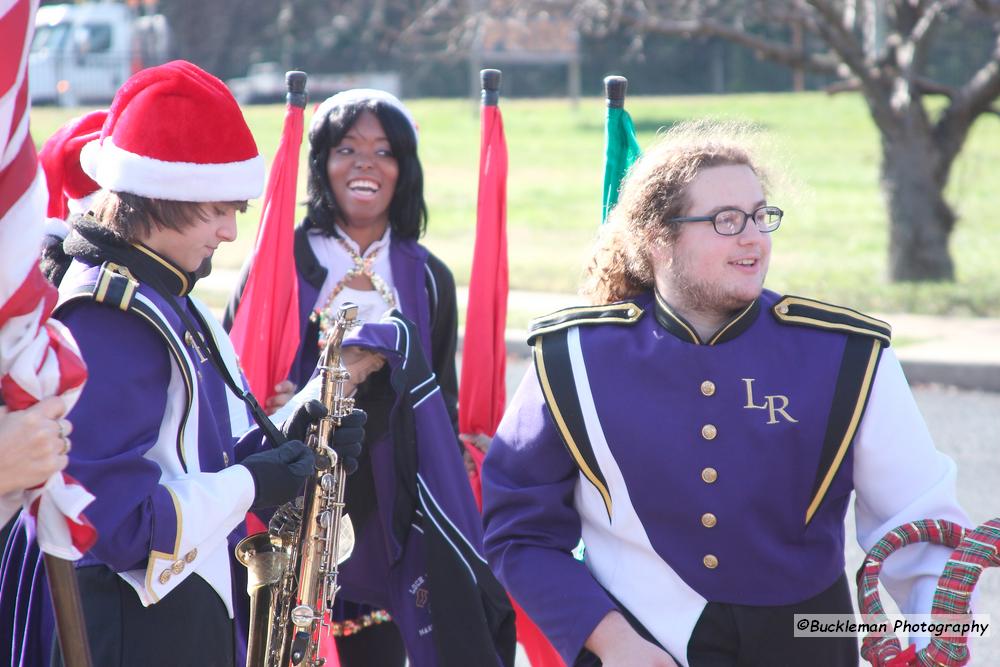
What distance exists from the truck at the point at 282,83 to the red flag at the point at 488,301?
87.8 ft

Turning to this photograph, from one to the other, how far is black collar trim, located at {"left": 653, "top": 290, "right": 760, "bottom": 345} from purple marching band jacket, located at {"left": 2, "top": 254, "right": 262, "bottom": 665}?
0.86 m

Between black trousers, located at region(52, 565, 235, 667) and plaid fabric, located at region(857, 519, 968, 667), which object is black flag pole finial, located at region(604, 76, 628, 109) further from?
black trousers, located at region(52, 565, 235, 667)

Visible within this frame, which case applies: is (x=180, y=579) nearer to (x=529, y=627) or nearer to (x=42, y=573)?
(x=42, y=573)

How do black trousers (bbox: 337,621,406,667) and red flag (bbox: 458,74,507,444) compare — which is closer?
black trousers (bbox: 337,621,406,667)

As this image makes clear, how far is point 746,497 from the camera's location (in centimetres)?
249

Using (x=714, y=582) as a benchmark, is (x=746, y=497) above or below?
above

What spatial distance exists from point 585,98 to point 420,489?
103ft

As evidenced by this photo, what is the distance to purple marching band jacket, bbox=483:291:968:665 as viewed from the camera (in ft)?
8.16

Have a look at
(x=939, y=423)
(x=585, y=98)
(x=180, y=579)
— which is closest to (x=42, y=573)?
(x=180, y=579)

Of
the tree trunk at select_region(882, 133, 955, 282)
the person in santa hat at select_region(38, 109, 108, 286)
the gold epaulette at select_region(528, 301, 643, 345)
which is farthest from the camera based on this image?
the tree trunk at select_region(882, 133, 955, 282)

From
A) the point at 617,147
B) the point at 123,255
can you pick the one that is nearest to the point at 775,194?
the point at 617,147

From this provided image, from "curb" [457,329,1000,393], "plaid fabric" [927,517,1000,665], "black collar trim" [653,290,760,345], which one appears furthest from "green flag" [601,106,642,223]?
"curb" [457,329,1000,393]

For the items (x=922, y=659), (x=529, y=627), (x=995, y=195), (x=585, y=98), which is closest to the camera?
(x=922, y=659)

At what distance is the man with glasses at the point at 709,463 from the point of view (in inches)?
97.9
